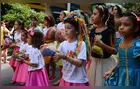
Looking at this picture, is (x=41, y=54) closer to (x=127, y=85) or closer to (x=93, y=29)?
(x=93, y=29)

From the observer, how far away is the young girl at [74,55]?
1470 mm

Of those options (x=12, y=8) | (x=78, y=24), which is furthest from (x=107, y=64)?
(x=12, y=8)

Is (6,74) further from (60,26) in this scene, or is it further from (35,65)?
(60,26)

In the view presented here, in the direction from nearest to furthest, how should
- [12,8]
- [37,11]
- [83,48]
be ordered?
1. [83,48]
2. [12,8]
3. [37,11]

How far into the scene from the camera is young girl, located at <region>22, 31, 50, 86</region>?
1.67m

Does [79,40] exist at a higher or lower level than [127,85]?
higher

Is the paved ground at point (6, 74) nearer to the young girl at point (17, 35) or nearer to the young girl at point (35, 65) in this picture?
the young girl at point (17, 35)

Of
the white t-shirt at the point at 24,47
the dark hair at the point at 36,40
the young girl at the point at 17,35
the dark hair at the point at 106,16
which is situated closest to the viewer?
the dark hair at the point at 106,16

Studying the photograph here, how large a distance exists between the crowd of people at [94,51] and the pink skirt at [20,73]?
7cm

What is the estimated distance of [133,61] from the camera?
52.4 inches

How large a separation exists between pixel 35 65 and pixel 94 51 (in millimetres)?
438

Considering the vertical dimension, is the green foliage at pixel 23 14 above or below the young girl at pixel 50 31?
above

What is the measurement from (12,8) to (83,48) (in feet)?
2.42

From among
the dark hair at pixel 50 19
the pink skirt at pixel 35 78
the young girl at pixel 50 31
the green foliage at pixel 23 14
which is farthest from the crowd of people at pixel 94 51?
the dark hair at pixel 50 19
